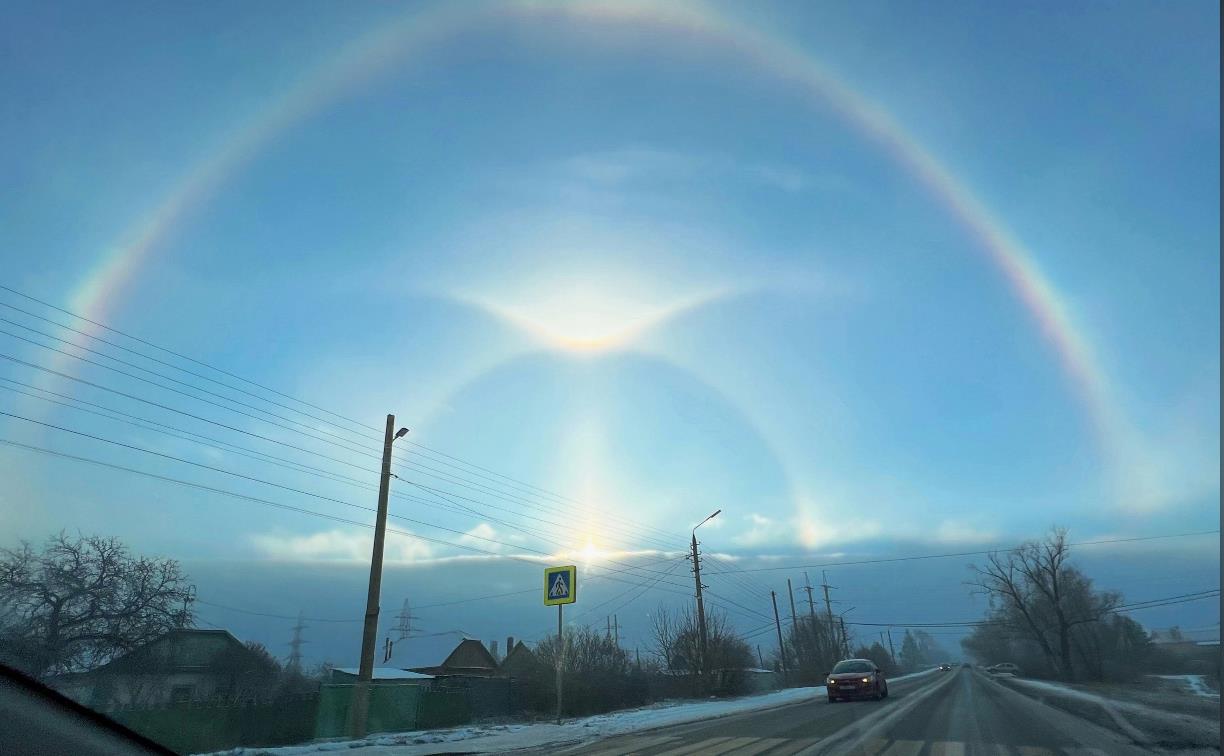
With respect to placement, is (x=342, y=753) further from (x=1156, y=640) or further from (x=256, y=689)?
(x=1156, y=640)

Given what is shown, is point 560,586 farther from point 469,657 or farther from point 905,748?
point 469,657

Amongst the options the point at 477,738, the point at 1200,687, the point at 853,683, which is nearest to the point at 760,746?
the point at 477,738

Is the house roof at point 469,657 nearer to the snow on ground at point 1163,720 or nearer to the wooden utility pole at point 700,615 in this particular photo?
the wooden utility pole at point 700,615

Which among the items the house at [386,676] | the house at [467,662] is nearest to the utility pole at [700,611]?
the house at [386,676]

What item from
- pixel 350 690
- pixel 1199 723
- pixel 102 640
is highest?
pixel 102 640

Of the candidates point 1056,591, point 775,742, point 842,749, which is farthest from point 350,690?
point 1056,591
